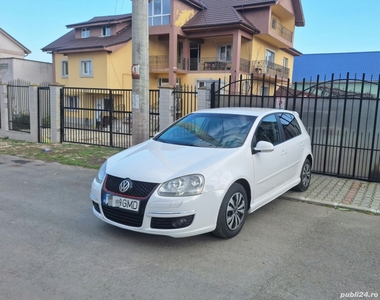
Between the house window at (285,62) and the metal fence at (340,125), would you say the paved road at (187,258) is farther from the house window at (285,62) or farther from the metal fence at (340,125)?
the house window at (285,62)

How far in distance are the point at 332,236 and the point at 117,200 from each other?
9.23ft

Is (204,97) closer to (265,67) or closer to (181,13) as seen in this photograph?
(181,13)

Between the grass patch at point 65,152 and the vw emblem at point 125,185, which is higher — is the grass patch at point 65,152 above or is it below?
below

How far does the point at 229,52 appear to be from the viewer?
25578 mm

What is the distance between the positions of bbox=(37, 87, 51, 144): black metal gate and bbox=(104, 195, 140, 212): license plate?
966 cm

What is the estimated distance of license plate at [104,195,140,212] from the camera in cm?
371

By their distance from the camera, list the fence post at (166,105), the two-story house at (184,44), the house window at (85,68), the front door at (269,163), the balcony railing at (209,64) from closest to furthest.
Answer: the front door at (269,163)
the fence post at (166,105)
the two-story house at (184,44)
the house window at (85,68)
the balcony railing at (209,64)

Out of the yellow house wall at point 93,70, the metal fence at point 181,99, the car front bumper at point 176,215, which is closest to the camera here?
the car front bumper at point 176,215

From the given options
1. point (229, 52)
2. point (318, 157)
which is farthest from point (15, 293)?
point (229, 52)

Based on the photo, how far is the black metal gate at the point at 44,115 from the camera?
12398 mm

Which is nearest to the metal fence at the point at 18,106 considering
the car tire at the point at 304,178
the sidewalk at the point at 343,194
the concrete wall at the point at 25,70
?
the car tire at the point at 304,178

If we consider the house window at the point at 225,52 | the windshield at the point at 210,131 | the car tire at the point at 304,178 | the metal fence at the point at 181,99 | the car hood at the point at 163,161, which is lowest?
the car tire at the point at 304,178

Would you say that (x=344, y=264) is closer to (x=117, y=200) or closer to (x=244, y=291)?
(x=244, y=291)

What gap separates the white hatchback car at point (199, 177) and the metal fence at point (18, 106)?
10.1 metres
